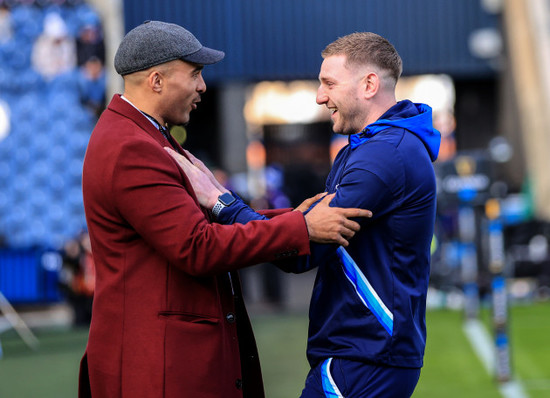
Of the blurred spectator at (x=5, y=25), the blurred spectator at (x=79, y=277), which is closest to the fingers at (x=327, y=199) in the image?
the blurred spectator at (x=79, y=277)

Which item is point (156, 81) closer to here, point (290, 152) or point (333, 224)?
point (333, 224)

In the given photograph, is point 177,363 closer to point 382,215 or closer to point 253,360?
point 253,360

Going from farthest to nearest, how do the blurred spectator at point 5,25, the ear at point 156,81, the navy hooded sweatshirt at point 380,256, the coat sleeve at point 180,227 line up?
the blurred spectator at point 5,25 < the ear at point 156,81 < the navy hooded sweatshirt at point 380,256 < the coat sleeve at point 180,227

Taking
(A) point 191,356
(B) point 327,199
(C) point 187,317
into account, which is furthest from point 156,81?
(A) point 191,356

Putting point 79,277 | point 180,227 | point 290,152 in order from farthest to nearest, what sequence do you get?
point 290,152 → point 79,277 → point 180,227

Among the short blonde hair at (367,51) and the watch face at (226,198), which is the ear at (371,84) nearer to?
the short blonde hair at (367,51)

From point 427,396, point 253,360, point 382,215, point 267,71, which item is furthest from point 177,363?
point 267,71

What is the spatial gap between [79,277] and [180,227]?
9.99 metres

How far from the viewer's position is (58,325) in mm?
13992

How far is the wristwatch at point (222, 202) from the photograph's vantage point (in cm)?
366

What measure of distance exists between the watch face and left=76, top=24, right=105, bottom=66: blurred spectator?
518 inches

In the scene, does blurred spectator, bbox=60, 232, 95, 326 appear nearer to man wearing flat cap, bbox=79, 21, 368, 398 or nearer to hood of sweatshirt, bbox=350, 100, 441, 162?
man wearing flat cap, bbox=79, 21, 368, 398

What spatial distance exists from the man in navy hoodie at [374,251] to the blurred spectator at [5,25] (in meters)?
13.4

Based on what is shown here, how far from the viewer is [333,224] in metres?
3.46
